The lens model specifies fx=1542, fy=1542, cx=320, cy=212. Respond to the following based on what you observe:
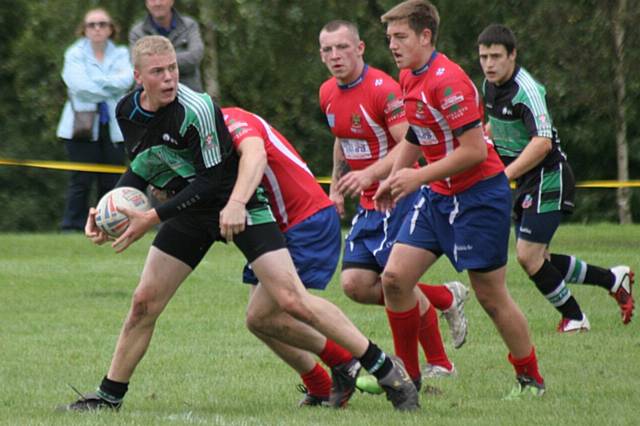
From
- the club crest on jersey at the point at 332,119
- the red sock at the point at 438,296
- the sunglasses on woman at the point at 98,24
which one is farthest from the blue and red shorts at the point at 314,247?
the sunglasses on woman at the point at 98,24

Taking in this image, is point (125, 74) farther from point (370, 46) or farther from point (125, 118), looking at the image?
point (370, 46)

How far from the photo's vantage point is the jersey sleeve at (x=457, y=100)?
293 inches

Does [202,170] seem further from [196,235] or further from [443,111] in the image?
[443,111]

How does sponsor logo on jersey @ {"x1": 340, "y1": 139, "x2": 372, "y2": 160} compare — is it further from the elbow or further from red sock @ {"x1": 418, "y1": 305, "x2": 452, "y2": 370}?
the elbow

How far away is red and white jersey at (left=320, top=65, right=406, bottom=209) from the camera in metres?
8.96

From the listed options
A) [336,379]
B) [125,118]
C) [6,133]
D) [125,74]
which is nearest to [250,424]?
[336,379]

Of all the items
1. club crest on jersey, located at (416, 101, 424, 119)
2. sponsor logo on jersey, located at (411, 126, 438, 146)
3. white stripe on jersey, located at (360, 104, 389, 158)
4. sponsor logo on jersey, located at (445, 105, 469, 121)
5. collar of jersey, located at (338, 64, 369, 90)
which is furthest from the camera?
collar of jersey, located at (338, 64, 369, 90)

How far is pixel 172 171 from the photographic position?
742 cm

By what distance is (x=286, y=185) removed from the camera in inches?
304

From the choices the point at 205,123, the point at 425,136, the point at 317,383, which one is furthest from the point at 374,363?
the point at 205,123

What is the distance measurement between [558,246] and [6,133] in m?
15.7

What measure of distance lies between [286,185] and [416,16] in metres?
1.07

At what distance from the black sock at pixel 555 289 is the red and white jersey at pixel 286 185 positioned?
9.33ft

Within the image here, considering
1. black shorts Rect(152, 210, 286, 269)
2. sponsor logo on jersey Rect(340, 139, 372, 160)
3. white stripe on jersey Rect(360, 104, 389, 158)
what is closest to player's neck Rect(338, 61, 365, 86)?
white stripe on jersey Rect(360, 104, 389, 158)
